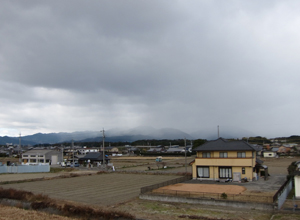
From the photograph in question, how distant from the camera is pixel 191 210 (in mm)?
16500

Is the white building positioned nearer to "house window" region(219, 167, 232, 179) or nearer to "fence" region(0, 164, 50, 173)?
"fence" region(0, 164, 50, 173)

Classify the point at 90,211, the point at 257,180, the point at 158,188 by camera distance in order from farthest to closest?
the point at 257,180 → the point at 158,188 → the point at 90,211

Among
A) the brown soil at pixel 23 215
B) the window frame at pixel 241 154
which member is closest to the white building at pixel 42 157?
the brown soil at pixel 23 215

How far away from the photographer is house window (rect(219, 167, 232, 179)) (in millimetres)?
28594

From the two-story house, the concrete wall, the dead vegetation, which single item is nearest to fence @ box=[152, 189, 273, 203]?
the concrete wall

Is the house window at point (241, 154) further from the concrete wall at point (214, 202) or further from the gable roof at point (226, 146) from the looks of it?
the concrete wall at point (214, 202)

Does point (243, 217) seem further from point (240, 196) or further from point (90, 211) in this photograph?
point (90, 211)

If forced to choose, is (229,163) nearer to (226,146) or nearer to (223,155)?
(223,155)

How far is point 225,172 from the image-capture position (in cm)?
2883

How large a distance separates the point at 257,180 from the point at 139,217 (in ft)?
59.9

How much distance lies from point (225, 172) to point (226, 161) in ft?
4.08

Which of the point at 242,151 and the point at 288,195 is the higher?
the point at 242,151

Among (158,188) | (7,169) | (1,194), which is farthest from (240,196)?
(7,169)

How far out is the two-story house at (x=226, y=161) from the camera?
27.8m
